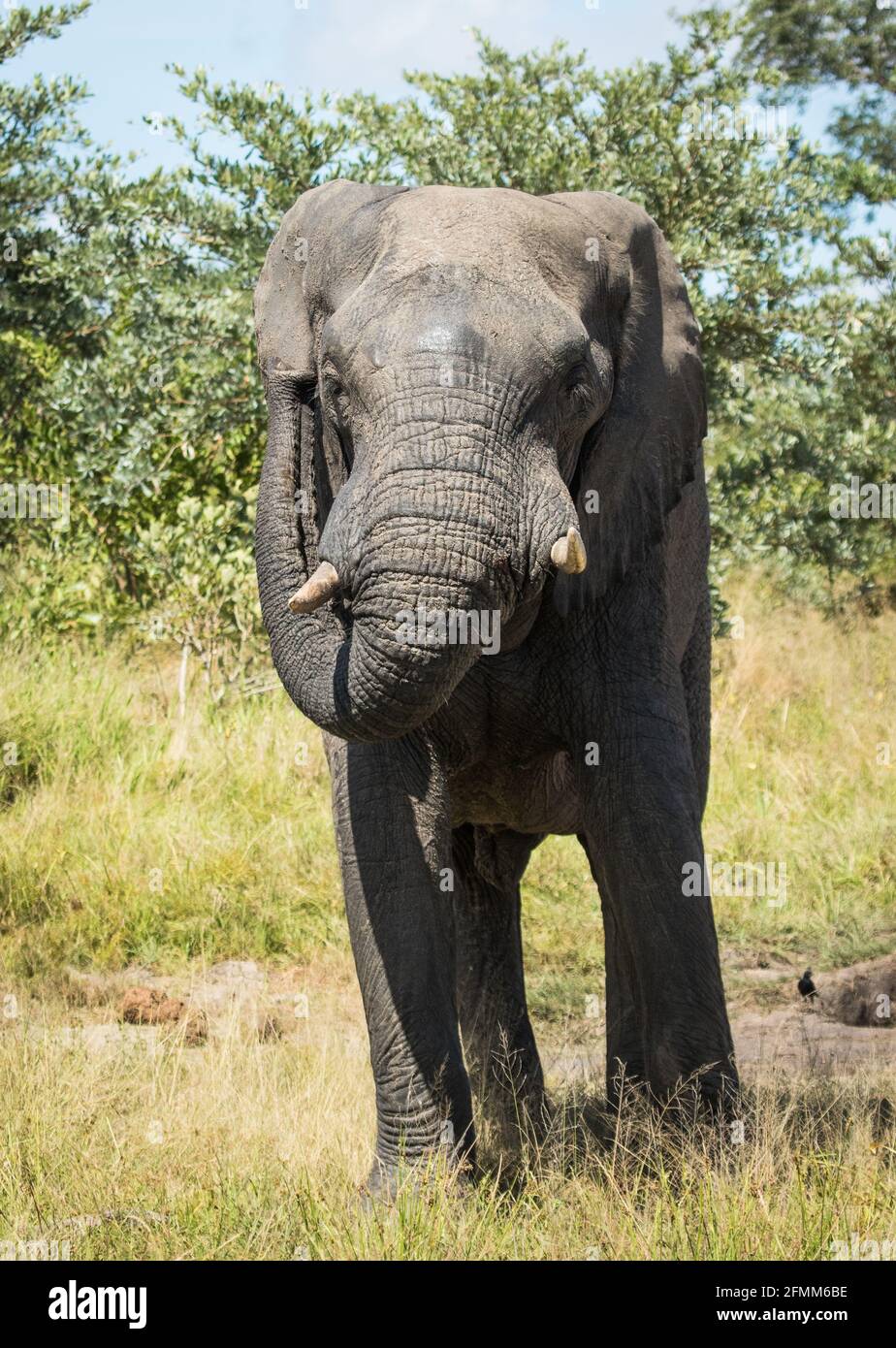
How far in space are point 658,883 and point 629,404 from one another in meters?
1.26

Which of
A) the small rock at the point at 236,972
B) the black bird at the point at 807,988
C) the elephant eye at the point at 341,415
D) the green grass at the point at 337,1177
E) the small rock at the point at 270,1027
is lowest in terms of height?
the green grass at the point at 337,1177

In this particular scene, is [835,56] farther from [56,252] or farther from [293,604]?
[293,604]

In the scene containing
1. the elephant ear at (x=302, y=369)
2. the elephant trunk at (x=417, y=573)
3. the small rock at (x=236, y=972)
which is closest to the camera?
the elephant trunk at (x=417, y=573)

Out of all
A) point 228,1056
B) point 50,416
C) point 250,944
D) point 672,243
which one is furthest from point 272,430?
point 50,416

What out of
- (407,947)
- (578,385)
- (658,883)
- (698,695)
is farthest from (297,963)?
(578,385)

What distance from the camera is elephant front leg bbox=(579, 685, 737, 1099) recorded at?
15.0 feet

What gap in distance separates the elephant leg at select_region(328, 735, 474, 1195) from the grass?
0.21m

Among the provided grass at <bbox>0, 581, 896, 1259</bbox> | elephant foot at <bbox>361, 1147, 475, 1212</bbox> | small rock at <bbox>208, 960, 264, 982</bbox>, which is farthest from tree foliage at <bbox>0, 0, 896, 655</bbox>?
elephant foot at <bbox>361, 1147, 475, 1212</bbox>

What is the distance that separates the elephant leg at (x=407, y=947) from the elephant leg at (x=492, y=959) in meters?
1.15

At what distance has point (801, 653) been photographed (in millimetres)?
11992

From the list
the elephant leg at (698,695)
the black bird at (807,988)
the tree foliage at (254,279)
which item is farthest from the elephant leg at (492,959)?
the tree foliage at (254,279)

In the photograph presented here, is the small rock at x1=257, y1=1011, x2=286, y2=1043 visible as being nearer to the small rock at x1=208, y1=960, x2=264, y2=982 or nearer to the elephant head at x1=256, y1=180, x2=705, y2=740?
the small rock at x1=208, y1=960, x2=264, y2=982

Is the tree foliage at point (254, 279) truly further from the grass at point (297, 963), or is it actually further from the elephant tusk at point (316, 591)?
the elephant tusk at point (316, 591)

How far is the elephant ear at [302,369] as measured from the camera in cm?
451
